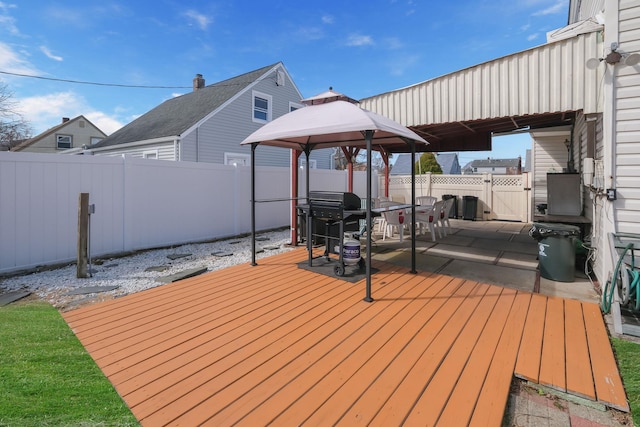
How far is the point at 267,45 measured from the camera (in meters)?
15.5

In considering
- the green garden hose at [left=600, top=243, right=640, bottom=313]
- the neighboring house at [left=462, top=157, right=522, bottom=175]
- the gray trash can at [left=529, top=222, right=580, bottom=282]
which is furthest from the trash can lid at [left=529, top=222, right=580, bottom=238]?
the neighboring house at [left=462, top=157, right=522, bottom=175]

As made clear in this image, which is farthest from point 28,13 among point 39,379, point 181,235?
point 39,379

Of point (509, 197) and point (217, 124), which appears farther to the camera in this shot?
point (217, 124)

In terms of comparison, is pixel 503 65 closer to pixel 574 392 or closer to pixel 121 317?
pixel 574 392

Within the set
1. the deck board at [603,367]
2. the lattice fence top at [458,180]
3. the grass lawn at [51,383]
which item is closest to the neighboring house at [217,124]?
the lattice fence top at [458,180]

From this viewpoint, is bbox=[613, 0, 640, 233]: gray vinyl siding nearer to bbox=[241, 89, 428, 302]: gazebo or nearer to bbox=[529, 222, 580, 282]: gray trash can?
bbox=[529, 222, 580, 282]: gray trash can

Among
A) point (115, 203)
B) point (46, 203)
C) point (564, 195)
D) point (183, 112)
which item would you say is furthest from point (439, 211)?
point (183, 112)

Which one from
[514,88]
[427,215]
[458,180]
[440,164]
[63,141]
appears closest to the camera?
[514,88]

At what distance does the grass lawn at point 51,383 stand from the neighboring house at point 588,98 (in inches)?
173

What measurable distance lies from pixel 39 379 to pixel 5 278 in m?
3.44

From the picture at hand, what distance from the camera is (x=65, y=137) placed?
959 inches

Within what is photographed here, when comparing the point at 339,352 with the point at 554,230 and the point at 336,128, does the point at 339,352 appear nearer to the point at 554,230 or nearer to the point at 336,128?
the point at 336,128

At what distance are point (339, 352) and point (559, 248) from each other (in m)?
3.42

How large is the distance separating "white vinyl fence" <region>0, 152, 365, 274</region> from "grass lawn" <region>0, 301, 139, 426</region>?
2.40m
